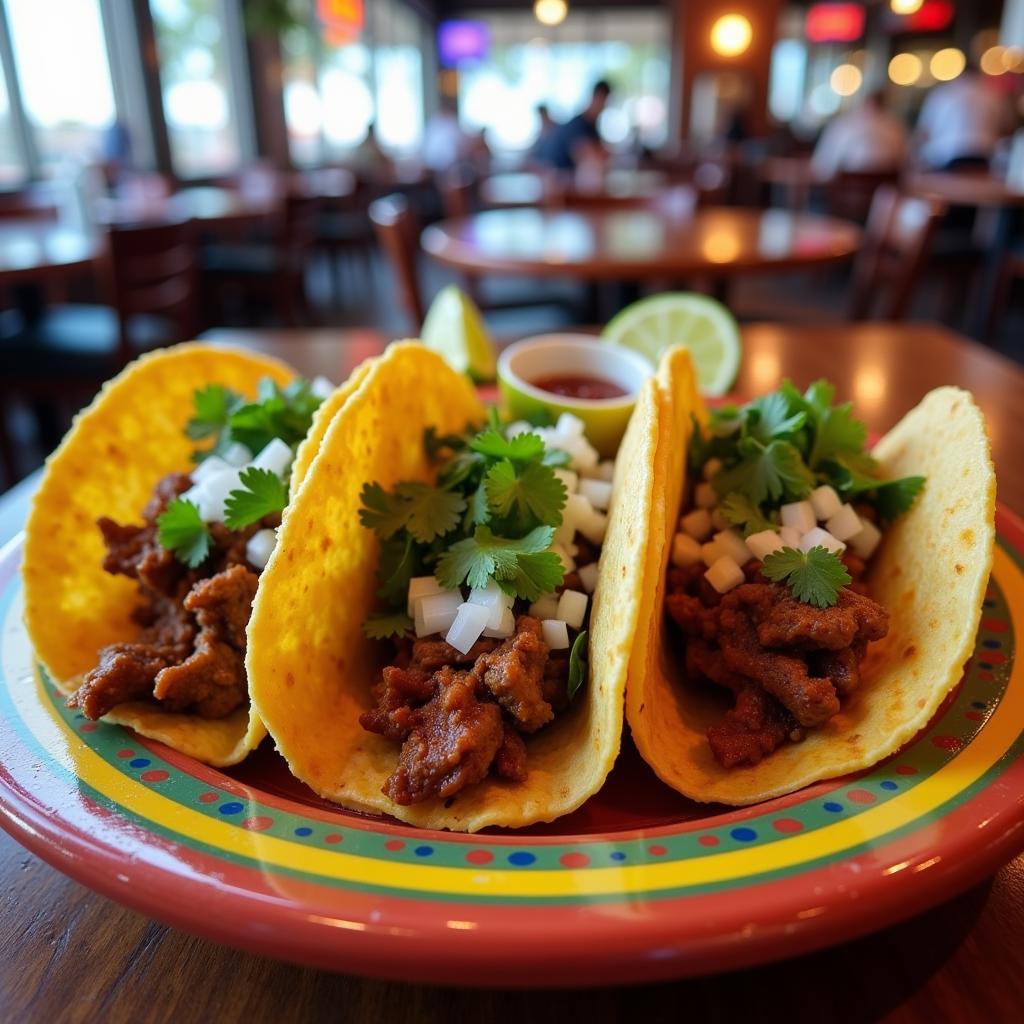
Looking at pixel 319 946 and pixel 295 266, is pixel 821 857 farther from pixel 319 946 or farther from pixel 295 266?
pixel 295 266

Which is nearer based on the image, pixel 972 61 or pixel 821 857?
pixel 821 857

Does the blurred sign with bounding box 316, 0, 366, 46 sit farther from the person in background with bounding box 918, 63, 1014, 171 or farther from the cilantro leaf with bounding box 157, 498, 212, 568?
the cilantro leaf with bounding box 157, 498, 212, 568

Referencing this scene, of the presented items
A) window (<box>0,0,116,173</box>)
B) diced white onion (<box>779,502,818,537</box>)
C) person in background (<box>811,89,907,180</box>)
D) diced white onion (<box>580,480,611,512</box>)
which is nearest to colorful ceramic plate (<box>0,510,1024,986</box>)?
diced white onion (<box>779,502,818,537</box>)

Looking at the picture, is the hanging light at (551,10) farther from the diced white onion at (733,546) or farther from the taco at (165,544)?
the diced white onion at (733,546)

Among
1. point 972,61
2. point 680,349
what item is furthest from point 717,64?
point 680,349

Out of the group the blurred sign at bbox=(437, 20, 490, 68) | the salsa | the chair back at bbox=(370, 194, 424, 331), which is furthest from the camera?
the blurred sign at bbox=(437, 20, 490, 68)

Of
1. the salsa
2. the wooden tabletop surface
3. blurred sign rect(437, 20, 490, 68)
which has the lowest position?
the salsa
